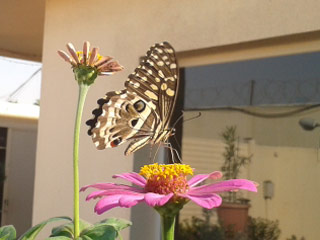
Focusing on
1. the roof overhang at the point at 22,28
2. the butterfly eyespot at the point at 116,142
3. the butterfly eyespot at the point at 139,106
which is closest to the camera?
the butterfly eyespot at the point at 116,142

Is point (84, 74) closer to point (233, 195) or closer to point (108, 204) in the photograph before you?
point (108, 204)

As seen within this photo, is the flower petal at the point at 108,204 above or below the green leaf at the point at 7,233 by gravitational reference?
above

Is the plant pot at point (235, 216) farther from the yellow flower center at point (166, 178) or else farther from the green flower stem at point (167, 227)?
the green flower stem at point (167, 227)

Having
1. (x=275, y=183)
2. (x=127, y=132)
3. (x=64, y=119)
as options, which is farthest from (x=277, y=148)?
(x=127, y=132)

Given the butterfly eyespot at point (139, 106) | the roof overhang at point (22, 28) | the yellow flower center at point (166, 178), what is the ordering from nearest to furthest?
the yellow flower center at point (166, 178) → the butterfly eyespot at point (139, 106) → the roof overhang at point (22, 28)

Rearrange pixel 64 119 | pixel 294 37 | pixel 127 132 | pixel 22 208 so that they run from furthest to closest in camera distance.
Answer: pixel 22 208, pixel 64 119, pixel 294 37, pixel 127 132

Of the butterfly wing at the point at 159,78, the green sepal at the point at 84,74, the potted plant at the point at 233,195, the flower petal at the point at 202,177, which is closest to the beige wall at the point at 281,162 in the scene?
the potted plant at the point at 233,195

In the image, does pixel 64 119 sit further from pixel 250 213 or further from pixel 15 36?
pixel 15 36
